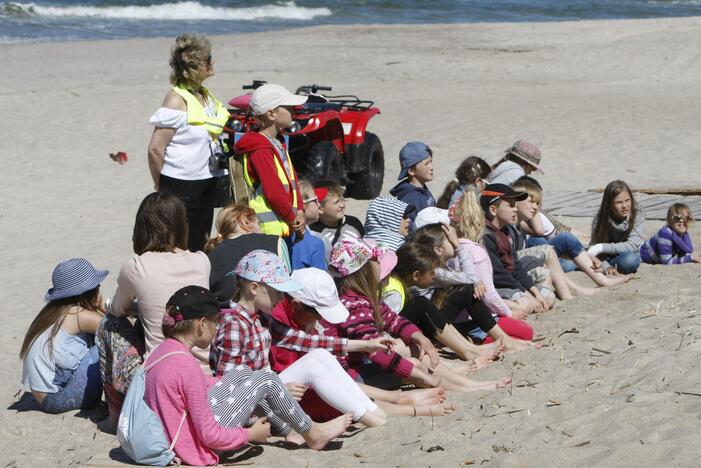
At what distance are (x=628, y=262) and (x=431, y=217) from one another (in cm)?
217

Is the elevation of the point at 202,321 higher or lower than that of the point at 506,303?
higher

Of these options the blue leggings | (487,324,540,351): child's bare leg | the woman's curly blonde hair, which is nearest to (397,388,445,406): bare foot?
(487,324,540,351): child's bare leg

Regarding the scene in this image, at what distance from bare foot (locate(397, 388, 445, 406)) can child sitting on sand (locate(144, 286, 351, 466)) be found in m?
0.60

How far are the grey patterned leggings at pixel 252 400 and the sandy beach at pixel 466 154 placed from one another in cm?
20

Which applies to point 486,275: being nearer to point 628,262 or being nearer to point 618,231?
point 628,262

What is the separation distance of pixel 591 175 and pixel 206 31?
66.1 ft

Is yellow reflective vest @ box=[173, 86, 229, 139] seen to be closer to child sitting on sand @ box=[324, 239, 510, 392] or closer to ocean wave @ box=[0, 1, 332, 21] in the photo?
child sitting on sand @ box=[324, 239, 510, 392]

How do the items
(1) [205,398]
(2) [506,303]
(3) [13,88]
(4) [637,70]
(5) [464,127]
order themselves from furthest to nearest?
(4) [637,70] → (3) [13,88] → (5) [464,127] → (2) [506,303] → (1) [205,398]

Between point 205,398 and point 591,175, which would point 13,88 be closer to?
point 591,175

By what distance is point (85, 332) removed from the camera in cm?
594

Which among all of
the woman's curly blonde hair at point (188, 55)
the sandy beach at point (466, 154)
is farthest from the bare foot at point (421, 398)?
the woman's curly blonde hair at point (188, 55)

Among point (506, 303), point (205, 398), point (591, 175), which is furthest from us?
point (591, 175)

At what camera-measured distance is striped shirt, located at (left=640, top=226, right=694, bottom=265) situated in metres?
8.78

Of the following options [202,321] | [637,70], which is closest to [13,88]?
[637,70]
